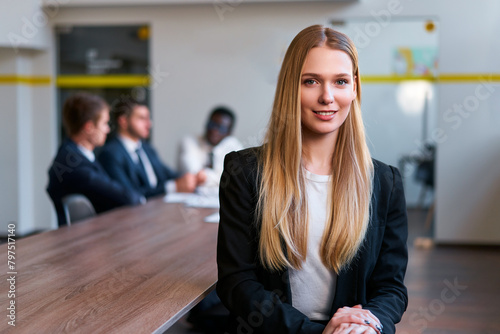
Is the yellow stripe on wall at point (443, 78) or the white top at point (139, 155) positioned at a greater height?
the yellow stripe on wall at point (443, 78)

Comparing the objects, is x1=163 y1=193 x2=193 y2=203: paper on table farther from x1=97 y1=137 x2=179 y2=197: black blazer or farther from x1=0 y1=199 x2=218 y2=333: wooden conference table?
x1=0 y1=199 x2=218 y2=333: wooden conference table

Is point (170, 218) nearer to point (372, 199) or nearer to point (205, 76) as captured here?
point (372, 199)

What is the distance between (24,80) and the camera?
745cm

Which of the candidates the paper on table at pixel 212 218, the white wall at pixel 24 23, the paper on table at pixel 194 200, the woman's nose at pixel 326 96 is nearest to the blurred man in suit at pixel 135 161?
the paper on table at pixel 194 200

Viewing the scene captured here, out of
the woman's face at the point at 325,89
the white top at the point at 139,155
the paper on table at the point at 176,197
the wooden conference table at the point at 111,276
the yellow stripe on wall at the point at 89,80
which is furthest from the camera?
the yellow stripe on wall at the point at 89,80

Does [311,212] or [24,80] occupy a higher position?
[24,80]

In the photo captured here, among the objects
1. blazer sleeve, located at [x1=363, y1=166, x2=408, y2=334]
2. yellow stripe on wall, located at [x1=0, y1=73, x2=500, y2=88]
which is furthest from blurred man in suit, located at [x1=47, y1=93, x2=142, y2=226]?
yellow stripe on wall, located at [x1=0, y1=73, x2=500, y2=88]

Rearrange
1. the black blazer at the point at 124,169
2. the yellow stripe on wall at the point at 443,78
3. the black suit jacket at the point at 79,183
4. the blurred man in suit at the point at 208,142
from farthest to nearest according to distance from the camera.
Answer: the yellow stripe on wall at the point at 443,78
the blurred man in suit at the point at 208,142
the black blazer at the point at 124,169
the black suit jacket at the point at 79,183

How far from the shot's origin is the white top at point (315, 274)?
A: 182 cm

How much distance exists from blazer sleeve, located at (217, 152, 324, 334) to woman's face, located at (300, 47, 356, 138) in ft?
0.76

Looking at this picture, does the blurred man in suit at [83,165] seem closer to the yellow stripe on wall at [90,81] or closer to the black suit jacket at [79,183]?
the black suit jacket at [79,183]

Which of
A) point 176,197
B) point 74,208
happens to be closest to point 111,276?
point 74,208

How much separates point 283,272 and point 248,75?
18.1 feet

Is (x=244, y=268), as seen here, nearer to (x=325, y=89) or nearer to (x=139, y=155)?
(x=325, y=89)
